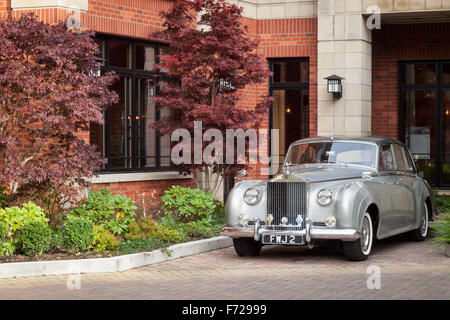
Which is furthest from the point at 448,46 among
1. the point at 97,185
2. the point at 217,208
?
the point at 97,185

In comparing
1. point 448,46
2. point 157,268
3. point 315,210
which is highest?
point 448,46

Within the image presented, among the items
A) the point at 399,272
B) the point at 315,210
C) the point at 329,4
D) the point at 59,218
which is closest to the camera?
the point at 399,272

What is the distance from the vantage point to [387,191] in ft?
35.9

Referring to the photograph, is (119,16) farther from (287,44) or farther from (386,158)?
(386,158)

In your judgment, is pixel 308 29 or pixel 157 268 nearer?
pixel 157 268

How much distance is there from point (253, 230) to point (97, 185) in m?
4.14

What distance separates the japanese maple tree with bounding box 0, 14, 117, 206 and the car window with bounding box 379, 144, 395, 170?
4.06 metres

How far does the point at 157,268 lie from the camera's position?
977 cm

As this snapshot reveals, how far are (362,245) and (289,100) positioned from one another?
8.32m

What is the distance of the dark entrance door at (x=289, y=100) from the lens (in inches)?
706

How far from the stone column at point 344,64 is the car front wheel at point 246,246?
638 centimetres

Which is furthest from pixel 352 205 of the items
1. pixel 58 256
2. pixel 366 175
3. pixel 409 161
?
pixel 58 256
